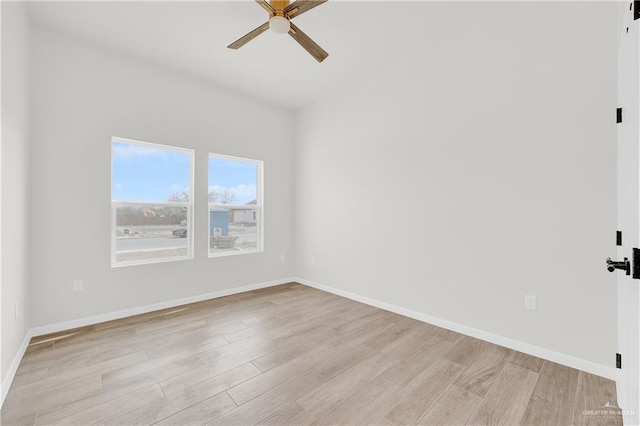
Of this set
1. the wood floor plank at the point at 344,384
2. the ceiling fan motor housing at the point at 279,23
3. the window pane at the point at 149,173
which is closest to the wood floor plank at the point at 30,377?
the window pane at the point at 149,173

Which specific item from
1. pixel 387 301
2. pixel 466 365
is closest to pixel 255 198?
pixel 387 301

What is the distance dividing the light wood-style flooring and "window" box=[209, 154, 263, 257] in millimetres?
1447

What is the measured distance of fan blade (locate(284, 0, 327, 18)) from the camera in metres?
2.07

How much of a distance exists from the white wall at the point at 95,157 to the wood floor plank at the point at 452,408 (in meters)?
3.18

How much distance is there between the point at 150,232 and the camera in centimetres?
354

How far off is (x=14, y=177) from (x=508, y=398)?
13.0 ft

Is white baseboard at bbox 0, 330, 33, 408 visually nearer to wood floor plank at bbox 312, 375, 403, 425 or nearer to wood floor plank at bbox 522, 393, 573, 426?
wood floor plank at bbox 312, 375, 403, 425

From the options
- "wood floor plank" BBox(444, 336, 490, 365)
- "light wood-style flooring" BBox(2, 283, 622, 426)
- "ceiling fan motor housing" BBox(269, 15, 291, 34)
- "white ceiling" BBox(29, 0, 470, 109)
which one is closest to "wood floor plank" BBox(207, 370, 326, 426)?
"light wood-style flooring" BBox(2, 283, 622, 426)

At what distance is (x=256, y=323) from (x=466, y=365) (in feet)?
6.75

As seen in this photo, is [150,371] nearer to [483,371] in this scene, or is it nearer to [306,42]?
[483,371]

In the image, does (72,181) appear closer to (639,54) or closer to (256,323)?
(256,323)

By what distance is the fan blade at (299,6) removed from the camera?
6.80 feet

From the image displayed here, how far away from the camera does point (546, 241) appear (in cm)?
237

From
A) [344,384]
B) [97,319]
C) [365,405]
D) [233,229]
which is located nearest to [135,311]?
[97,319]
